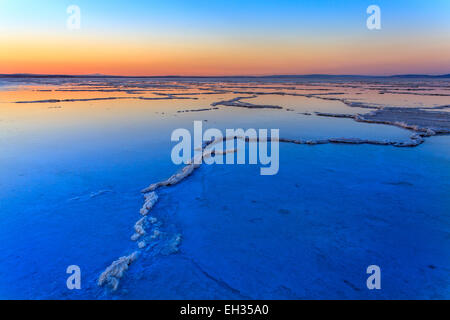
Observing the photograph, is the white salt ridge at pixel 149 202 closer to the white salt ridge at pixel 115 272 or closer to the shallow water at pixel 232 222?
the shallow water at pixel 232 222

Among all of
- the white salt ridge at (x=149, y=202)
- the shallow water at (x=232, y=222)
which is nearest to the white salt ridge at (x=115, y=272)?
the shallow water at (x=232, y=222)

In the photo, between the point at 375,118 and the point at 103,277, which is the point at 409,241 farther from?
the point at 375,118

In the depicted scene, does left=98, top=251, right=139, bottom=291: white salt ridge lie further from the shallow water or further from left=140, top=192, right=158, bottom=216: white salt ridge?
left=140, top=192, right=158, bottom=216: white salt ridge

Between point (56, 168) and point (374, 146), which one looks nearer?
point (56, 168)

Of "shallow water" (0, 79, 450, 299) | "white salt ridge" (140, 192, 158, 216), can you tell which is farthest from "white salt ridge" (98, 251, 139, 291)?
"white salt ridge" (140, 192, 158, 216)

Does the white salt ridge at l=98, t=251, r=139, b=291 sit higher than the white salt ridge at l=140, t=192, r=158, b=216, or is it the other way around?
the white salt ridge at l=140, t=192, r=158, b=216

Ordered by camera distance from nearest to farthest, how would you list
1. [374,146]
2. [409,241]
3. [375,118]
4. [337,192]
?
[409,241], [337,192], [374,146], [375,118]

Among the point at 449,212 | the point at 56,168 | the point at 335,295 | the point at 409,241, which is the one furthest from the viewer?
the point at 56,168

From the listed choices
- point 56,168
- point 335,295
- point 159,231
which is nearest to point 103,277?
point 159,231

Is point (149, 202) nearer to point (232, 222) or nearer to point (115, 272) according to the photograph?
point (232, 222)
